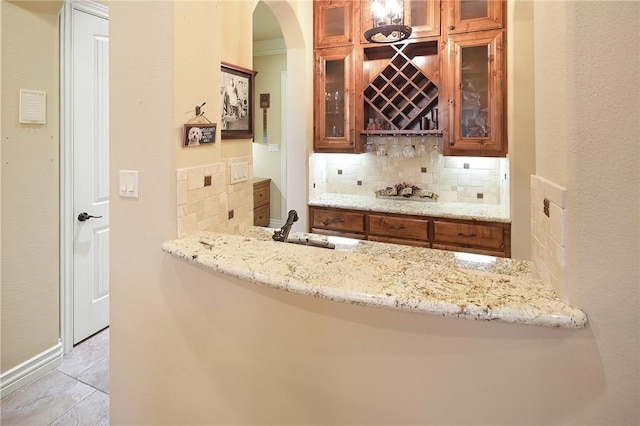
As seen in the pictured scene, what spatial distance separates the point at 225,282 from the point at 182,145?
0.59 meters

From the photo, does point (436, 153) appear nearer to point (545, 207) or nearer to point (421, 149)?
point (421, 149)

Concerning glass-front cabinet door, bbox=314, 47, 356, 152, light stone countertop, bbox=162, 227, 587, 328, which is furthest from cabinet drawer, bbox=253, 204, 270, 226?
light stone countertop, bbox=162, 227, 587, 328

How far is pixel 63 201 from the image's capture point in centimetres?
254

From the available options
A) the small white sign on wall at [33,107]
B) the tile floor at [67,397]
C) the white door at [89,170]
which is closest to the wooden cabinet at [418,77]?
the white door at [89,170]

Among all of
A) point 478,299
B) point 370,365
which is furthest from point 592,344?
point 370,365

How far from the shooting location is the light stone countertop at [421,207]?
3.09 meters

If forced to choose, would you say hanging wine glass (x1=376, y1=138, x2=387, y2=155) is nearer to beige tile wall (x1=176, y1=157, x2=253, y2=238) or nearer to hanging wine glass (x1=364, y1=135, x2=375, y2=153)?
hanging wine glass (x1=364, y1=135, x2=375, y2=153)

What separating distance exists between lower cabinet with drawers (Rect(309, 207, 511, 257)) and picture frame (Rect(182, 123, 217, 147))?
6.35 feet

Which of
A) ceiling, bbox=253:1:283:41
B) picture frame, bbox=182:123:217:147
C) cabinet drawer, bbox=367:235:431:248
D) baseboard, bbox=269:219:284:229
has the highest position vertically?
ceiling, bbox=253:1:283:41

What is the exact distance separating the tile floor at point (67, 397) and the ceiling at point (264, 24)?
3612mm

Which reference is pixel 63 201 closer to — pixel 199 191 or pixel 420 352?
pixel 199 191

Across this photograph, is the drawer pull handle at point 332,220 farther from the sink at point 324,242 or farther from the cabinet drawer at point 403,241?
the sink at point 324,242

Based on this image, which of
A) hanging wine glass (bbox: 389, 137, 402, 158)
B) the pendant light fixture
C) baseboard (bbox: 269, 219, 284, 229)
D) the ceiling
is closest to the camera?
the pendant light fixture

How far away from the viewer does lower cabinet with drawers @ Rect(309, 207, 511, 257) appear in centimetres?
301
